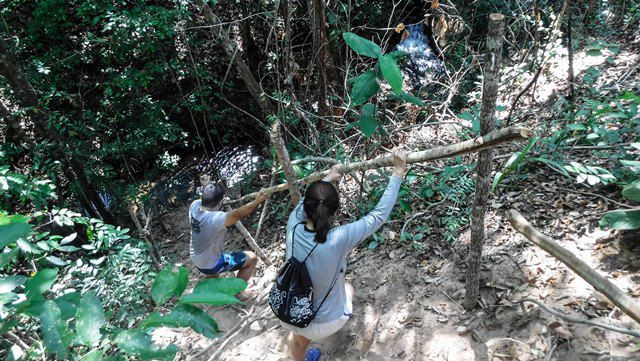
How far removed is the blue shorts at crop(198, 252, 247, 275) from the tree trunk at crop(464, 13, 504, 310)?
2500 millimetres

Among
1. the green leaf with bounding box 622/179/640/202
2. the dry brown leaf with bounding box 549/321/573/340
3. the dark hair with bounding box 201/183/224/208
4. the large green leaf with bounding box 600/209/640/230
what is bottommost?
the dry brown leaf with bounding box 549/321/573/340

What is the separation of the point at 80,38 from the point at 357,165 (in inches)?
243

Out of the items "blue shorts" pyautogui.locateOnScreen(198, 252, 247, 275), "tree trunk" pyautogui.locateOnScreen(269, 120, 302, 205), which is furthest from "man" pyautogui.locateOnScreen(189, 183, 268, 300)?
"tree trunk" pyautogui.locateOnScreen(269, 120, 302, 205)

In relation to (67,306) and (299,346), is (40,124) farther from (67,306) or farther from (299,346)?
(67,306)

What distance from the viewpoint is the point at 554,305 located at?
103 inches

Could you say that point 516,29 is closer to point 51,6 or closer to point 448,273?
point 448,273

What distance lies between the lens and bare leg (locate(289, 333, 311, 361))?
294 centimetres

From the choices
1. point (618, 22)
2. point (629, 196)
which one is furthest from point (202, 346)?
point (618, 22)

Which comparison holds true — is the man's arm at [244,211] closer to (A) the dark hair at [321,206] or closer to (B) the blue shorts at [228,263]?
(B) the blue shorts at [228,263]

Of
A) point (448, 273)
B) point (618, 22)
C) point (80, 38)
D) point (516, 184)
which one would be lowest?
point (448, 273)

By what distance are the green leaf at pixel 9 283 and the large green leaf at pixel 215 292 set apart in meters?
0.65

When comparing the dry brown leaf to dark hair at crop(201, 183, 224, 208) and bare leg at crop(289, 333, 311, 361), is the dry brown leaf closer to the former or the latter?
bare leg at crop(289, 333, 311, 361)

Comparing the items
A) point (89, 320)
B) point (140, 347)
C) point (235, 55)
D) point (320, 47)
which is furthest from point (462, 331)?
point (235, 55)

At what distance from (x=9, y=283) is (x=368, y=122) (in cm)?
237
